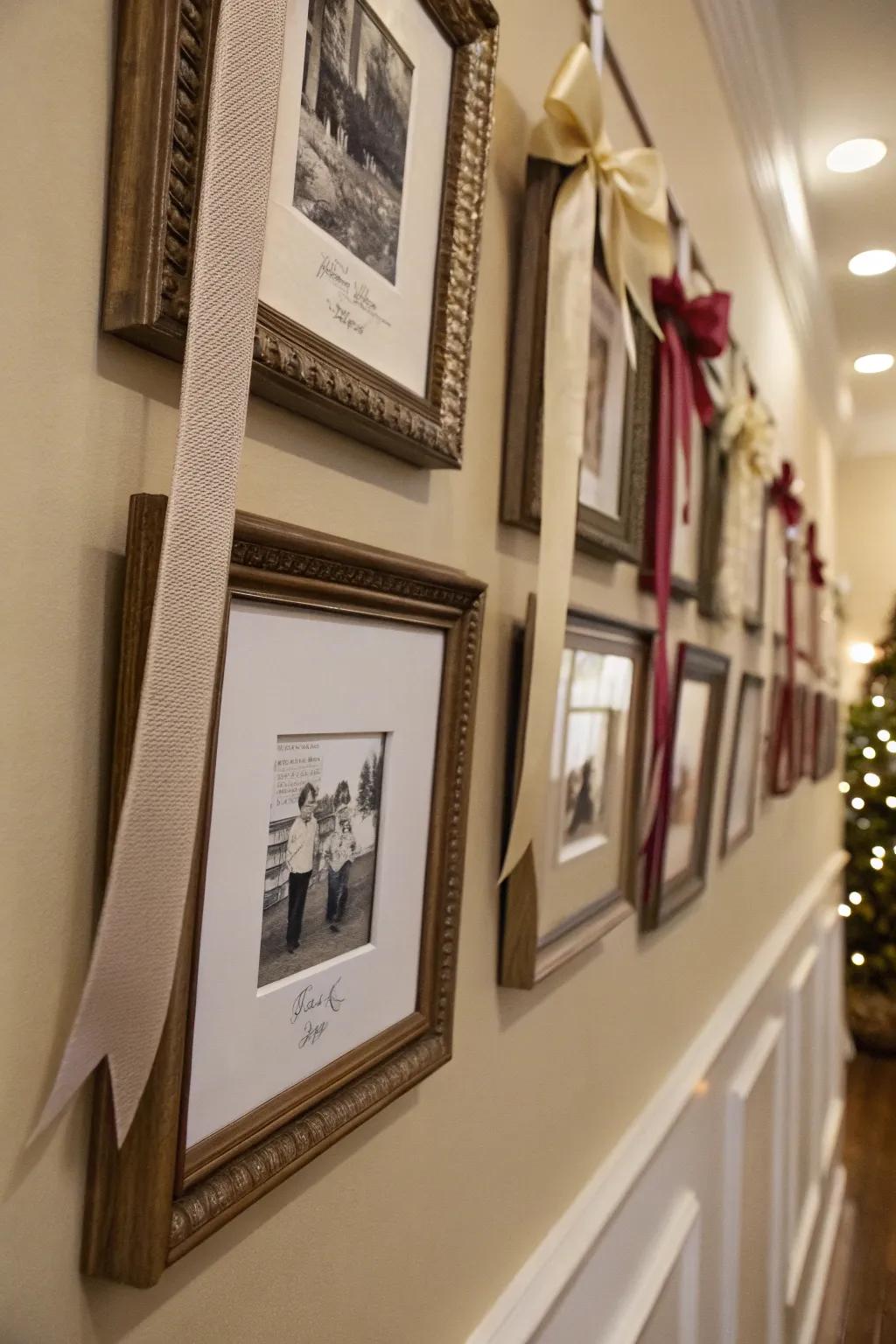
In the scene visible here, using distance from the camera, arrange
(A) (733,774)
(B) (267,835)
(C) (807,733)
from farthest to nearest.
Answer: (C) (807,733), (A) (733,774), (B) (267,835)

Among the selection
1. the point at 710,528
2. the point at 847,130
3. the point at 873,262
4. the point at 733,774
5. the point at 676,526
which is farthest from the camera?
the point at 873,262

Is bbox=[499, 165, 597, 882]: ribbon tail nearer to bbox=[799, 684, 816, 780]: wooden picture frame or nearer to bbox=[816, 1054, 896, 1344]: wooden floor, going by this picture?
bbox=[799, 684, 816, 780]: wooden picture frame

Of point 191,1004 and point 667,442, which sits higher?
point 667,442

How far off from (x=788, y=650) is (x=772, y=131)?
1.09m

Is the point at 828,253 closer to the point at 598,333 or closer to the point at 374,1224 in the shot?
the point at 598,333

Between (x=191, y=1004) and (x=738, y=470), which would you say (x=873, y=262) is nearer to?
(x=738, y=470)

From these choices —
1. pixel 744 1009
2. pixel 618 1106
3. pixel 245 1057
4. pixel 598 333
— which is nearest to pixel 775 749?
pixel 744 1009

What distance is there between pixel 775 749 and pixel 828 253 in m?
1.41

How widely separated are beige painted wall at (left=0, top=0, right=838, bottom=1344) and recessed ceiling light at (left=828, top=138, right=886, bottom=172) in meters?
1.17

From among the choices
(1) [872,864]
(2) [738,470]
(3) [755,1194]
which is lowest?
(3) [755,1194]

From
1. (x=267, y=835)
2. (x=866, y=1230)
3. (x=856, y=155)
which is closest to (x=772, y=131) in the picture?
(x=856, y=155)

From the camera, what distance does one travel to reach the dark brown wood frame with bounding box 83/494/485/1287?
42 cm

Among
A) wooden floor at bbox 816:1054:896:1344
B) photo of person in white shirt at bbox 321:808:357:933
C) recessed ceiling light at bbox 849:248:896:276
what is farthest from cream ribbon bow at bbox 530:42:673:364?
wooden floor at bbox 816:1054:896:1344

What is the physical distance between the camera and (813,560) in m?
2.94
